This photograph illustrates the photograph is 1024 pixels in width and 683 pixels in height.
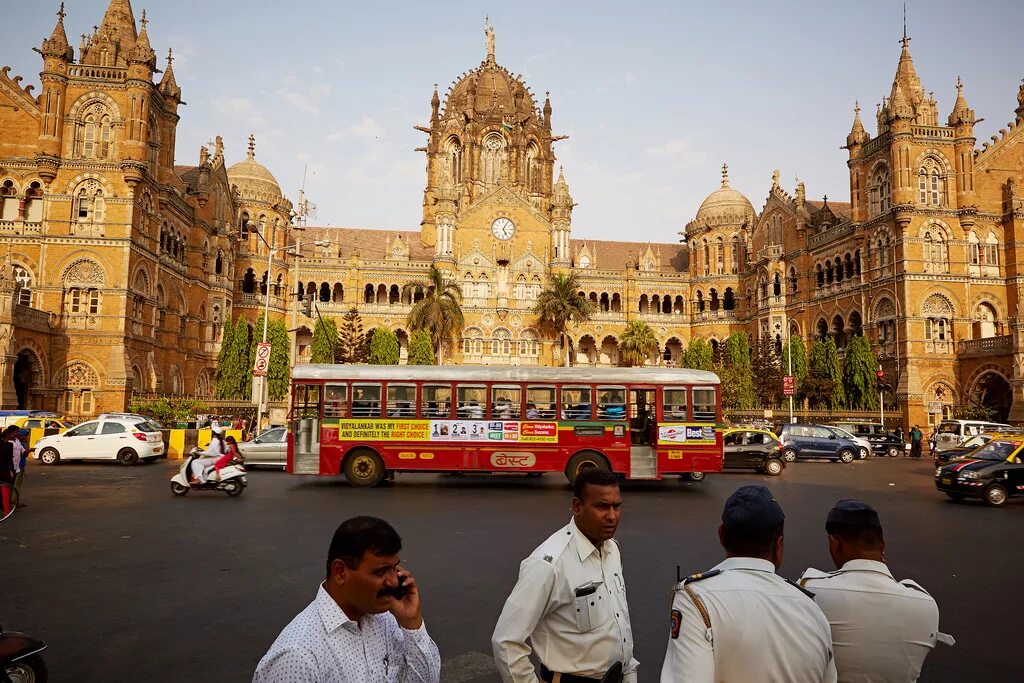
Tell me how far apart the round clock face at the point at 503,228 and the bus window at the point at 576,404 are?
135 feet

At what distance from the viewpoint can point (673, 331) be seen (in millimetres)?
57688

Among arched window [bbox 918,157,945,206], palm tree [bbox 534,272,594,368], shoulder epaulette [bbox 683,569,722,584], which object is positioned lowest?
shoulder epaulette [bbox 683,569,722,584]

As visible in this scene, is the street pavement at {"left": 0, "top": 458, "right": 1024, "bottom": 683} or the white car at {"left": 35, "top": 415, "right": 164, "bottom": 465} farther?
the white car at {"left": 35, "top": 415, "right": 164, "bottom": 465}

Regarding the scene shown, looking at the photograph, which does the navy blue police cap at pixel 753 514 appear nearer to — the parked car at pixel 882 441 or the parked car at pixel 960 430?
the parked car at pixel 960 430

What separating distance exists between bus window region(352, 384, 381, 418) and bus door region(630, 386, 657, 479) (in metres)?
6.63

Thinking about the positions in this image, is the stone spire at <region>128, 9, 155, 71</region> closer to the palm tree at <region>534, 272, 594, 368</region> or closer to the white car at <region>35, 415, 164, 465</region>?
the white car at <region>35, 415, 164, 465</region>

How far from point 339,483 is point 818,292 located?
1625 inches

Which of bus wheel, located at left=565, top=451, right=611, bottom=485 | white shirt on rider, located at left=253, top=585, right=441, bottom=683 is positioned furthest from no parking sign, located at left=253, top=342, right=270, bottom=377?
white shirt on rider, located at left=253, top=585, right=441, bottom=683

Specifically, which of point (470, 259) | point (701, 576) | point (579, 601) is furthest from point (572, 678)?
point (470, 259)

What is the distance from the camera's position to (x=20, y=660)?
4.31 m

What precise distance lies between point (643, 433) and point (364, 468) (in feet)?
24.3

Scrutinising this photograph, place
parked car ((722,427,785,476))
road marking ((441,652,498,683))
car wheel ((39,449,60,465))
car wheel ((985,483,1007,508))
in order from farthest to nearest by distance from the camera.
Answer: parked car ((722,427,785,476)), car wheel ((39,449,60,465)), car wheel ((985,483,1007,508)), road marking ((441,652,498,683))

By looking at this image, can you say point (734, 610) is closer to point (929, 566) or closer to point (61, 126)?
point (929, 566)

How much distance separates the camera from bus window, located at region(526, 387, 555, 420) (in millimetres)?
16594
